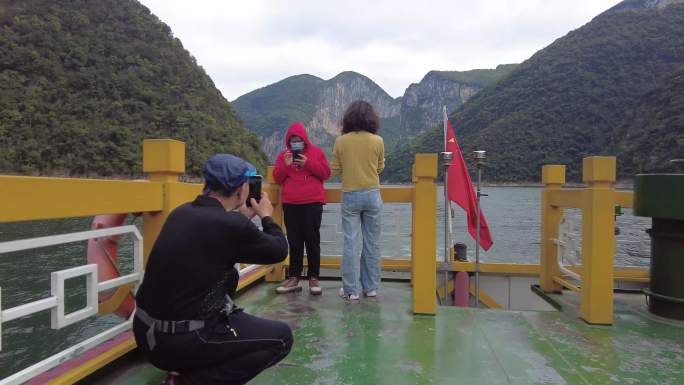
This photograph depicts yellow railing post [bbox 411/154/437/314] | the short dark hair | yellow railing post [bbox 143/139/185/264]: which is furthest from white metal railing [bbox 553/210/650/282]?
yellow railing post [bbox 143/139/185/264]

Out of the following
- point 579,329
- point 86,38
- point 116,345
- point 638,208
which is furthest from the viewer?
point 86,38

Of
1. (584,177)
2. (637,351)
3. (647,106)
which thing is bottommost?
(637,351)

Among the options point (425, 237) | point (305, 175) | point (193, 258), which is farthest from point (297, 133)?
point (193, 258)

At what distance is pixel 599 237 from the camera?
9.86 feet

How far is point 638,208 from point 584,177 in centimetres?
63

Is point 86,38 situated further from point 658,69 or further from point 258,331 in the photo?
point 658,69

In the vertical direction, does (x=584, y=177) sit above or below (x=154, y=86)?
below

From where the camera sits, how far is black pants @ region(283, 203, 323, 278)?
3523 mm

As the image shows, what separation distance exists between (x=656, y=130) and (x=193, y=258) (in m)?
76.6

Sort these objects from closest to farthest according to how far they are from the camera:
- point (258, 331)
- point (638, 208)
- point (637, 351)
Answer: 1. point (258, 331)
2. point (637, 351)
3. point (638, 208)

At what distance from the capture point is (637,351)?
2.60 meters

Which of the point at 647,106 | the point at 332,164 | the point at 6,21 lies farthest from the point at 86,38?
the point at 647,106

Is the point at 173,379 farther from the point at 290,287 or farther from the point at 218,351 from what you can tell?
the point at 290,287

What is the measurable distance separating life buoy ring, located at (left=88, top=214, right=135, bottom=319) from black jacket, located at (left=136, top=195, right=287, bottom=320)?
68 cm
